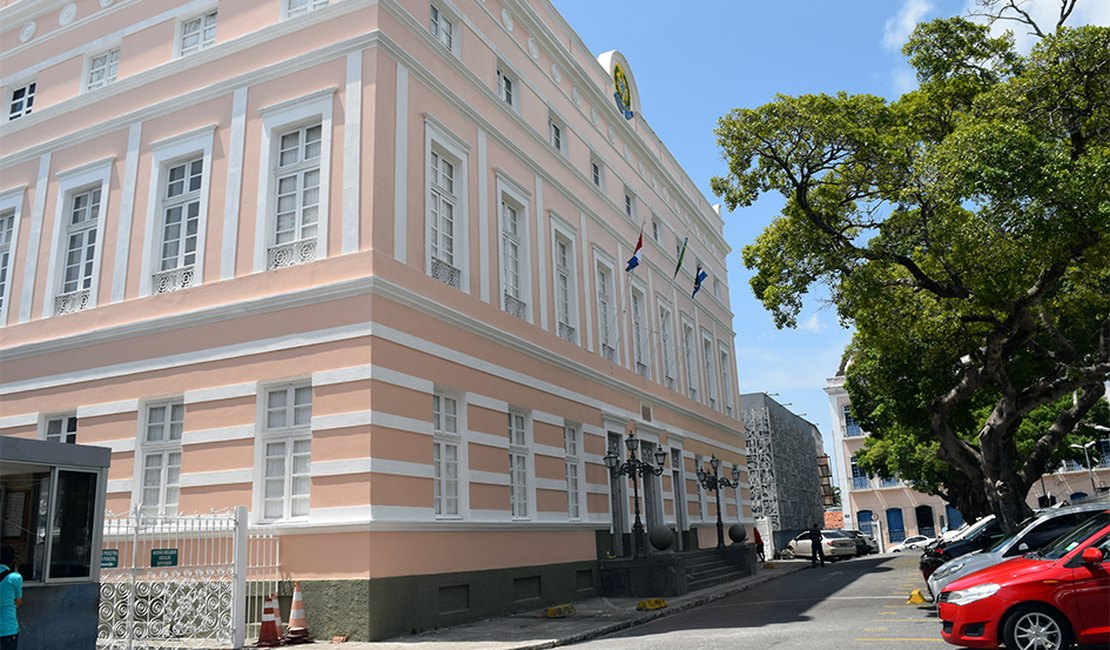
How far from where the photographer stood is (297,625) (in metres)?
12.8

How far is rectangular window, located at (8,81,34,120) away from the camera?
20.3 meters

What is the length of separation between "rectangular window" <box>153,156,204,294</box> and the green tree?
10.7 m

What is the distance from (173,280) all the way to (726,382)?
85.6 ft

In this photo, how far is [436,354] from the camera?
50.4 feet

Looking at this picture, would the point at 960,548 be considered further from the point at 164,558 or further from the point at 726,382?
the point at 726,382

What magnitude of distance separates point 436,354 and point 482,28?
8.36 meters

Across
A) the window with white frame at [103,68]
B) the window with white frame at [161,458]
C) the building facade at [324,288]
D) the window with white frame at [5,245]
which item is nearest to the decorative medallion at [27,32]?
the building facade at [324,288]

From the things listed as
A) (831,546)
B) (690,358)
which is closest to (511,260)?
(690,358)

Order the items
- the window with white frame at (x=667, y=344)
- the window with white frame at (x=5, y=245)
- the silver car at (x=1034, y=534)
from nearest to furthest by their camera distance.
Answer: the silver car at (x=1034, y=534) < the window with white frame at (x=5, y=245) < the window with white frame at (x=667, y=344)

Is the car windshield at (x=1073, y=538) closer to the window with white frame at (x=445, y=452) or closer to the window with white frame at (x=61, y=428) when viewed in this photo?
the window with white frame at (x=445, y=452)

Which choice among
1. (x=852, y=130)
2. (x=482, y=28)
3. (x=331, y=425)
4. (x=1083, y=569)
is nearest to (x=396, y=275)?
(x=331, y=425)

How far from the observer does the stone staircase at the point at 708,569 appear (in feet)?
73.6

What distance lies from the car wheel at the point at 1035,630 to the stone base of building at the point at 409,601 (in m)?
8.50

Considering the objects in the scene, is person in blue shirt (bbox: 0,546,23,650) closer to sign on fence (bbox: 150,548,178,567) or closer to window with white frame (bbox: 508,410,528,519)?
sign on fence (bbox: 150,548,178,567)
